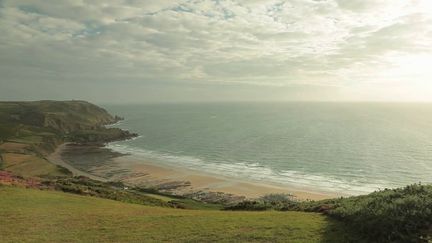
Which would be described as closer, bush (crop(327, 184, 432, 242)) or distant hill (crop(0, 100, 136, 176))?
bush (crop(327, 184, 432, 242))

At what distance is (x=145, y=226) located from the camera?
24.8 metres

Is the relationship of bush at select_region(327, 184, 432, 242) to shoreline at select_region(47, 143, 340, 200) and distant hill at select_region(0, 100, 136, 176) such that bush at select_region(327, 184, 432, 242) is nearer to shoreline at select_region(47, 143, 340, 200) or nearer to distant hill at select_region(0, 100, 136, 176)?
shoreline at select_region(47, 143, 340, 200)

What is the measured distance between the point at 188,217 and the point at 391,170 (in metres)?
69.7

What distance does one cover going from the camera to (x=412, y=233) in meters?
17.7

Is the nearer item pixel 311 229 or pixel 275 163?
pixel 311 229

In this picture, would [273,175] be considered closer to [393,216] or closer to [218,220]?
[218,220]

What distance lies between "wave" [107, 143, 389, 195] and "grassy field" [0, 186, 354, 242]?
159ft

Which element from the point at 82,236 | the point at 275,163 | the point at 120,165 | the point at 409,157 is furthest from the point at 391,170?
the point at 82,236

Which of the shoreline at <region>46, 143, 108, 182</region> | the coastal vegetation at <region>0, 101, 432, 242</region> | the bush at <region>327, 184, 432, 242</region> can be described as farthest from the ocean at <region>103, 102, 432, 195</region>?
the bush at <region>327, 184, 432, 242</region>

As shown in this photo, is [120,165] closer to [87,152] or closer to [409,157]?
[87,152]

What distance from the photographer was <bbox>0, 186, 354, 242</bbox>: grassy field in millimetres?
21297

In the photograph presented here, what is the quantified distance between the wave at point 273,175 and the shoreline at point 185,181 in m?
2.82

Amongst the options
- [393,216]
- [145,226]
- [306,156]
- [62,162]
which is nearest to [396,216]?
[393,216]

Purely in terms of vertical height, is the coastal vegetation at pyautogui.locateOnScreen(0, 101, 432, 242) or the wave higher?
the coastal vegetation at pyautogui.locateOnScreen(0, 101, 432, 242)
